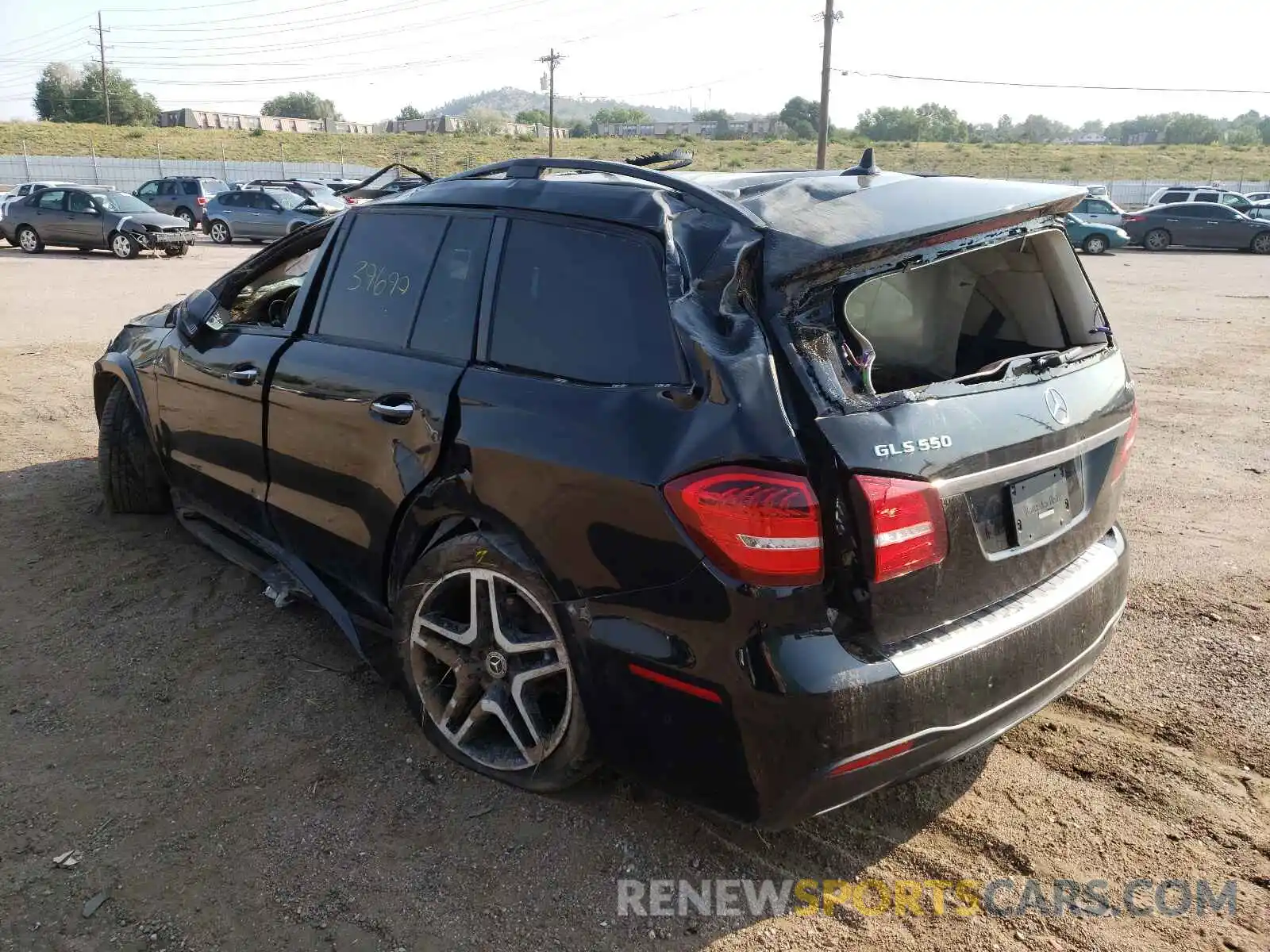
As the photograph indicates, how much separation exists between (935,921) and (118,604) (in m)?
3.53

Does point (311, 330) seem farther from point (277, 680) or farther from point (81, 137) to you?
point (81, 137)

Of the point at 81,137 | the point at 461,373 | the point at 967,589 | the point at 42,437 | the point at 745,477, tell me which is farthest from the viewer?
the point at 81,137

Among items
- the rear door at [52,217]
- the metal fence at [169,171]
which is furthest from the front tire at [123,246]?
the metal fence at [169,171]

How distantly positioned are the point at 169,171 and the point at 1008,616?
5543cm

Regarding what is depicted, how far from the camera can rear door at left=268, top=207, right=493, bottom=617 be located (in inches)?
121

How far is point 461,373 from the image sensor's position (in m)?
2.97

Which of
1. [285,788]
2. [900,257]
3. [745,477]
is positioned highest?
[900,257]

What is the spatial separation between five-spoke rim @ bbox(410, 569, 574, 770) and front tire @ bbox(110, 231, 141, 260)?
22272mm

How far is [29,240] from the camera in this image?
23219 mm

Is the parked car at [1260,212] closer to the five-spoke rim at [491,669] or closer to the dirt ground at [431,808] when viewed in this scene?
the dirt ground at [431,808]

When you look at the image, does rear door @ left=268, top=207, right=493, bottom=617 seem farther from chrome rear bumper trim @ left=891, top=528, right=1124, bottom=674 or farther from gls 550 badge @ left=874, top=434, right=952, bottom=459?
chrome rear bumper trim @ left=891, top=528, right=1124, bottom=674

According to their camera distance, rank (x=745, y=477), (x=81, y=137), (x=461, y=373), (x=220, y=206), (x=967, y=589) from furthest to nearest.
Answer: (x=81, y=137) → (x=220, y=206) → (x=461, y=373) → (x=967, y=589) → (x=745, y=477)

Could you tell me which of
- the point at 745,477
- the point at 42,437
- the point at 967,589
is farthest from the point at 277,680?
the point at 42,437

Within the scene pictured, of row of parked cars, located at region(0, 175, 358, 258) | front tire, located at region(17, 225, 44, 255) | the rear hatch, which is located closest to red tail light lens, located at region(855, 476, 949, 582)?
the rear hatch
